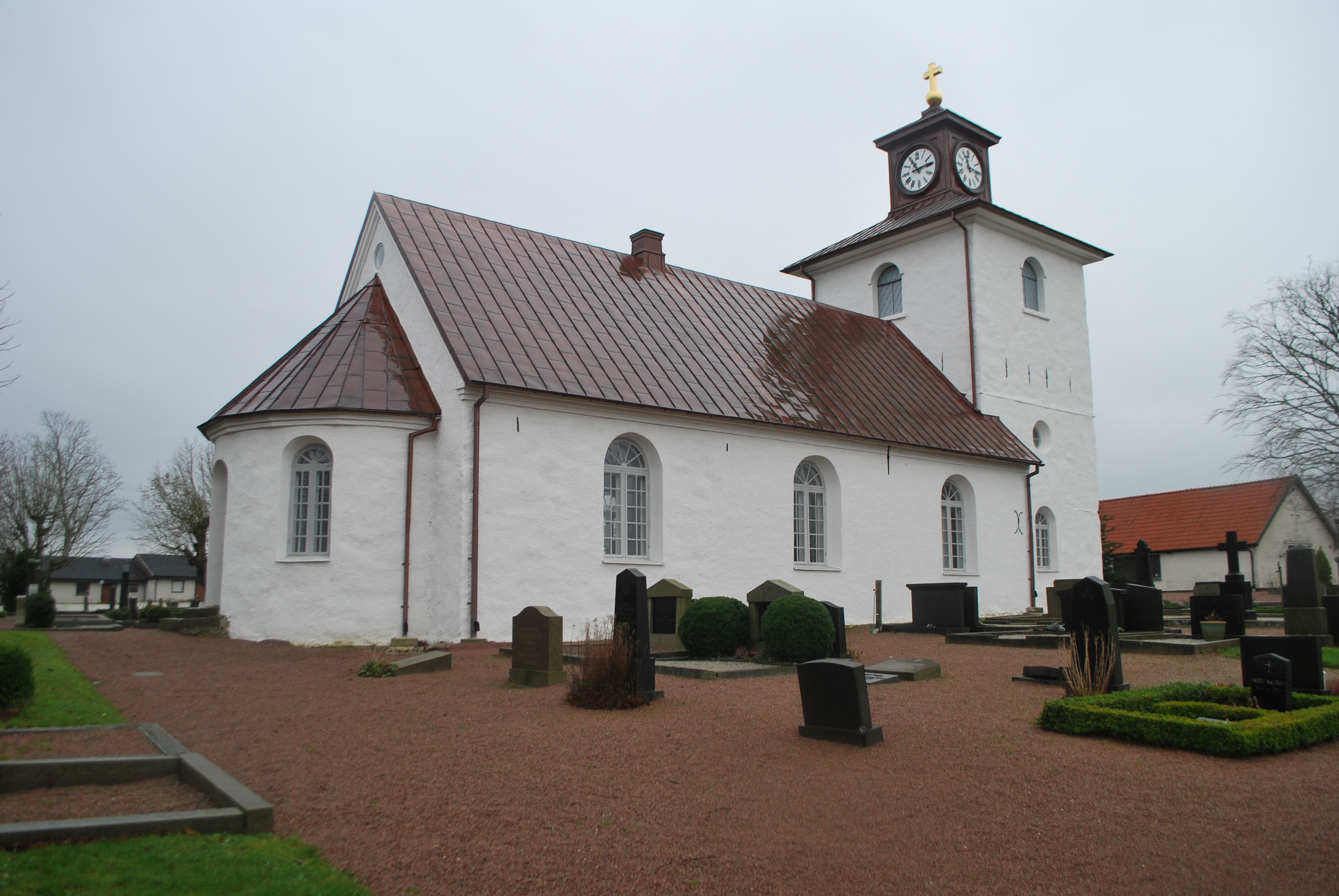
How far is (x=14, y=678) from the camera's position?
24.0 feet

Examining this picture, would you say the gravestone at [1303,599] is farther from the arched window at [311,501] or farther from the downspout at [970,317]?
the arched window at [311,501]

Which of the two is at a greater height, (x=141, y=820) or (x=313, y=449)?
(x=313, y=449)

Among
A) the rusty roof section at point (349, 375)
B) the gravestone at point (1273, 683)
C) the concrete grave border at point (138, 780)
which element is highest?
the rusty roof section at point (349, 375)

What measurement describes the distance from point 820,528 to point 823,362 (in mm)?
3784

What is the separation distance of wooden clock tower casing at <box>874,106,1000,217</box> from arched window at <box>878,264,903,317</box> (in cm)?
179

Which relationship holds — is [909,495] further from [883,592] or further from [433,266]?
[433,266]

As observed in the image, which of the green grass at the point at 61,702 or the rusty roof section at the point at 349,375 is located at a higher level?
the rusty roof section at the point at 349,375

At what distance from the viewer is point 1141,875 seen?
4.47 meters

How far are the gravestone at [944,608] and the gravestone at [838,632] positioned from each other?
4.52m

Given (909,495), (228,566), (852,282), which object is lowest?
(228,566)

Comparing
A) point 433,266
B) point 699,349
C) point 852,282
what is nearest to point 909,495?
point 699,349

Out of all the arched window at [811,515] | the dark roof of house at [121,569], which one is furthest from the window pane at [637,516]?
the dark roof of house at [121,569]

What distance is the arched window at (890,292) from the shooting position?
2361 centimetres

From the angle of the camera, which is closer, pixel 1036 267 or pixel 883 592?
pixel 883 592
